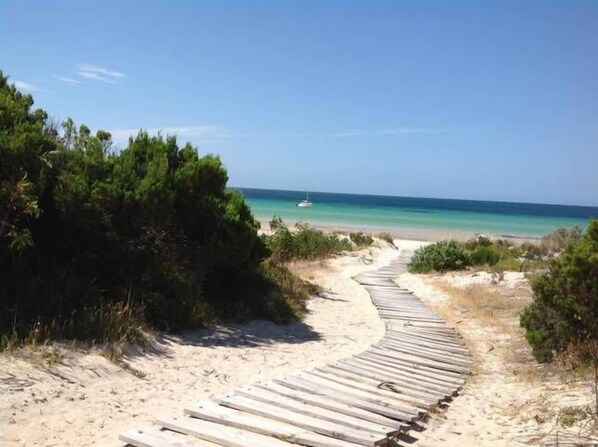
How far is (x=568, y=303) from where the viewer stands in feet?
25.6

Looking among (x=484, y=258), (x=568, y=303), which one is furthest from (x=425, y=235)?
(x=568, y=303)

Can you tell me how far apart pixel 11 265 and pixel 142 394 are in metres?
3.10

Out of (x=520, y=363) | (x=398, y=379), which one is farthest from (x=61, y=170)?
(x=520, y=363)

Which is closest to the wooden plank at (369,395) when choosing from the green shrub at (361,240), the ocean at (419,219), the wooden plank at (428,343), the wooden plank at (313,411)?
the wooden plank at (313,411)

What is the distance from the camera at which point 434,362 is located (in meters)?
8.27

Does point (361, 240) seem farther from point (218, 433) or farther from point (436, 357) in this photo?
point (218, 433)

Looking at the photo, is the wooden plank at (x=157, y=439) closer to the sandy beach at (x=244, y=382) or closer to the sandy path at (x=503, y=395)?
the sandy beach at (x=244, y=382)

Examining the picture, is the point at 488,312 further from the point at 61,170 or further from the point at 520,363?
the point at 61,170

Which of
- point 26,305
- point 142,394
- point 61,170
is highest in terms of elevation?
point 61,170

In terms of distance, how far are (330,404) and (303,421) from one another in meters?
0.64

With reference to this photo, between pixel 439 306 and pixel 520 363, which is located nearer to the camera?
pixel 520 363

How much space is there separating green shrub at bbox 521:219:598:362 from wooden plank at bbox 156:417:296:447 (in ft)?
16.0

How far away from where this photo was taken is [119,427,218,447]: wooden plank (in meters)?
4.49

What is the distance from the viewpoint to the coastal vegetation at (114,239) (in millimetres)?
7493
